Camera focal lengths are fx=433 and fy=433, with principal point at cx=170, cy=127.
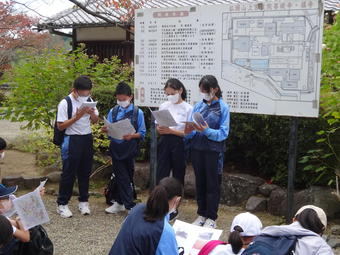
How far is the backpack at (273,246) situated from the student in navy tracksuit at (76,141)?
3.52 meters

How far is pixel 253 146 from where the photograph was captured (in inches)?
281

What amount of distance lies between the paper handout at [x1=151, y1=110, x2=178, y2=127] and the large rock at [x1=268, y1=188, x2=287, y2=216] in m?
1.99

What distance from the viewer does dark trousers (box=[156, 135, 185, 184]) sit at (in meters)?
5.99

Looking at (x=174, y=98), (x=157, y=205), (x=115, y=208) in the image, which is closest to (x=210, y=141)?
(x=174, y=98)

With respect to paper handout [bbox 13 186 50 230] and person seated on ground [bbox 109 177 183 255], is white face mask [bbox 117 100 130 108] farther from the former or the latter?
person seated on ground [bbox 109 177 183 255]

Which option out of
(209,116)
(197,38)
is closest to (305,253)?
(209,116)

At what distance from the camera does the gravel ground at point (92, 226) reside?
5320mm

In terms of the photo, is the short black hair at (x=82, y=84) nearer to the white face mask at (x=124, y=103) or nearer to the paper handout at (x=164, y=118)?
the white face mask at (x=124, y=103)

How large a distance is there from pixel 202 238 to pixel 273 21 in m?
2.88

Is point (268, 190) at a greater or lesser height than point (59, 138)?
lesser

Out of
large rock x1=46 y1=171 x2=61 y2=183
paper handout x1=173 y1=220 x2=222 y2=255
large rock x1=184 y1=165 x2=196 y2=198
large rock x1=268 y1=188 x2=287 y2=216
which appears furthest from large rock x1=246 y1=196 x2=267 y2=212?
large rock x1=46 y1=171 x2=61 y2=183

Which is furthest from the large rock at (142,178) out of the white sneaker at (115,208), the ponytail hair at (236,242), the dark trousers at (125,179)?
the ponytail hair at (236,242)

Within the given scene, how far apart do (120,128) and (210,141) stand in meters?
1.28

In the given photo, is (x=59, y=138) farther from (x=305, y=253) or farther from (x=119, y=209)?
(x=305, y=253)
